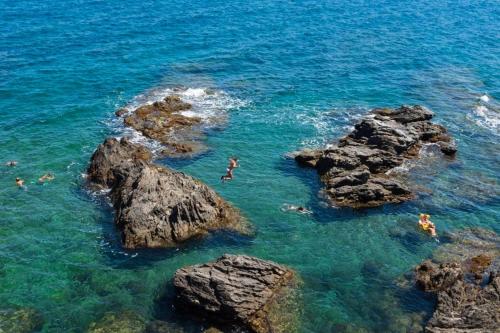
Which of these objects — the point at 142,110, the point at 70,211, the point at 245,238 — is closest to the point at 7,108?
the point at 142,110

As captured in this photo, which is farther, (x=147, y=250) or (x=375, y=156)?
(x=375, y=156)

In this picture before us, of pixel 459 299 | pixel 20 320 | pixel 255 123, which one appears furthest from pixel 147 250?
pixel 255 123

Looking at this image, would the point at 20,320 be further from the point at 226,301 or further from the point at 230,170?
the point at 230,170

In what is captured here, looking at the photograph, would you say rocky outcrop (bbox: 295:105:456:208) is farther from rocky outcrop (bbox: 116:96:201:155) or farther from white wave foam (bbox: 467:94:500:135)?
rocky outcrop (bbox: 116:96:201:155)

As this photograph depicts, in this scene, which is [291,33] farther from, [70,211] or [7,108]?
[70,211]

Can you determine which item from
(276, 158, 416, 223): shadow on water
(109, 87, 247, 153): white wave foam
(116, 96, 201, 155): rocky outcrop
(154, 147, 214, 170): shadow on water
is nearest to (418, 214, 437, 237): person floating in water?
(276, 158, 416, 223): shadow on water

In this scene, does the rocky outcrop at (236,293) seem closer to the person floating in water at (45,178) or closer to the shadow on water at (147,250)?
the shadow on water at (147,250)

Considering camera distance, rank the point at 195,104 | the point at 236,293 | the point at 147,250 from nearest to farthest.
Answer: the point at 236,293 → the point at 147,250 → the point at 195,104
